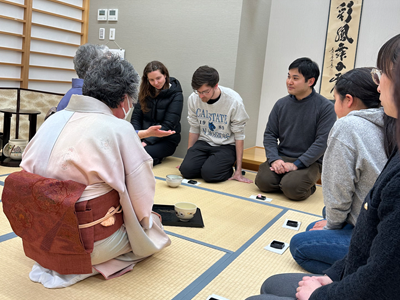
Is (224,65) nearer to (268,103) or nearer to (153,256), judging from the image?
(268,103)

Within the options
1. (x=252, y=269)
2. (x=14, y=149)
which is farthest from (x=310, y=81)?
(x=14, y=149)

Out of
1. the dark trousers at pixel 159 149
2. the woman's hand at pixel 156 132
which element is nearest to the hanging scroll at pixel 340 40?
the dark trousers at pixel 159 149

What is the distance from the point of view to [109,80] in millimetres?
1711

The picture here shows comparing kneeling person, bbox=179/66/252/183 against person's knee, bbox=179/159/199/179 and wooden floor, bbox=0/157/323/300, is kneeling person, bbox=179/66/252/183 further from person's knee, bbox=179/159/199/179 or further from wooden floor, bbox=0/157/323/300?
wooden floor, bbox=0/157/323/300

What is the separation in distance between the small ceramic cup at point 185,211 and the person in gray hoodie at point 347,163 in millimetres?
722

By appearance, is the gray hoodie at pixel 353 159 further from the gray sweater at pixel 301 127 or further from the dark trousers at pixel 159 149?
the dark trousers at pixel 159 149

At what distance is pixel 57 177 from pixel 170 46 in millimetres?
3482

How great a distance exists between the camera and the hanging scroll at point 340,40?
4.45 metres

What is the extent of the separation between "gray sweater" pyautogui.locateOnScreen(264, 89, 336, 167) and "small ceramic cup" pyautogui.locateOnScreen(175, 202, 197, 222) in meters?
1.28

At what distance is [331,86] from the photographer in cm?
462

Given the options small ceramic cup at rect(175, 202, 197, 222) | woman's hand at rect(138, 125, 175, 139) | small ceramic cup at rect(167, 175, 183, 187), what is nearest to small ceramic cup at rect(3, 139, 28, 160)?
small ceramic cup at rect(167, 175, 183, 187)

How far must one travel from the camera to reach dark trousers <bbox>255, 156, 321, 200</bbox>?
327 cm

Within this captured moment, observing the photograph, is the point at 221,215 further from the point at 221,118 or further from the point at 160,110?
the point at 160,110

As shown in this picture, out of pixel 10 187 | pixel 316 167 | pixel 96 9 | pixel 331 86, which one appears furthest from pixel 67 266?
pixel 96 9
